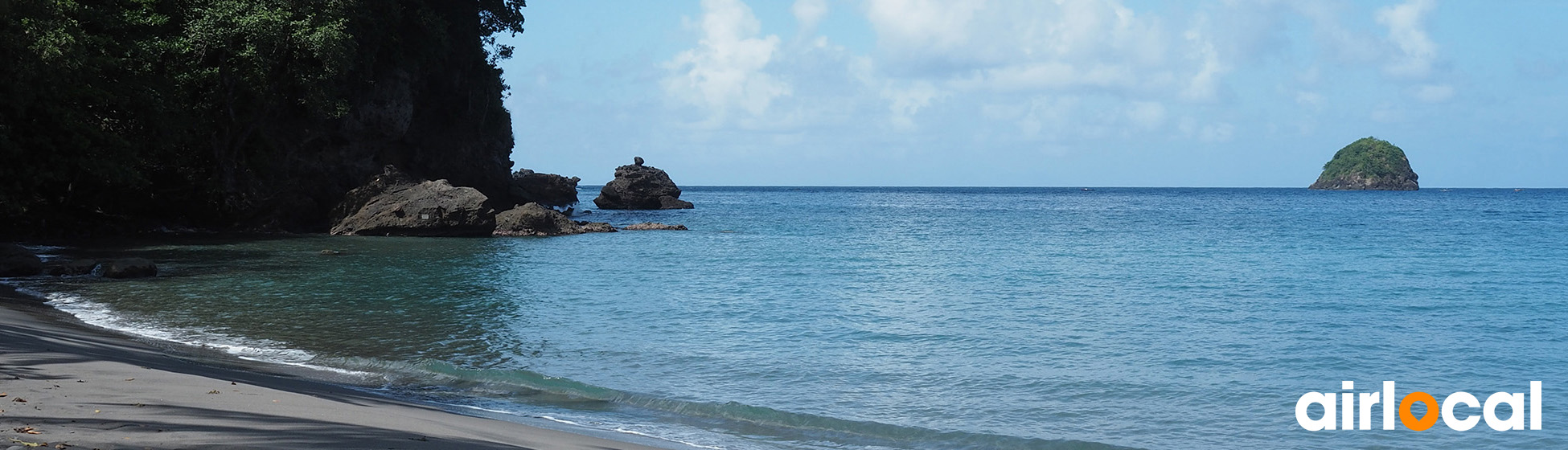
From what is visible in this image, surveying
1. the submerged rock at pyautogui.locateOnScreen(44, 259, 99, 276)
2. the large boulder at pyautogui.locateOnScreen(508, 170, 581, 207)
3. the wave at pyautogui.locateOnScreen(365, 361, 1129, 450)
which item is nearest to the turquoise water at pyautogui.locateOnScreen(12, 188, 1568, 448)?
the wave at pyautogui.locateOnScreen(365, 361, 1129, 450)

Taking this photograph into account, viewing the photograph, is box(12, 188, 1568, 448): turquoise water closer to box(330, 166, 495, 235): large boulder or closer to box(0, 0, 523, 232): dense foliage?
box(0, 0, 523, 232): dense foliage

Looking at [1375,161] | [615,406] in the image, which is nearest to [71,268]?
[615,406]

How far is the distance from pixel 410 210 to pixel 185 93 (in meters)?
7.98

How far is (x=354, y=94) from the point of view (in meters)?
38.9

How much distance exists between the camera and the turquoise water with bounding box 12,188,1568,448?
935 cm

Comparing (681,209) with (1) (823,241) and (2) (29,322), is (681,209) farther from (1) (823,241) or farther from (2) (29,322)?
(2) (29,322)

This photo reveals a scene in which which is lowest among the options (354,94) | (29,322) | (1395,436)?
(1395,436)

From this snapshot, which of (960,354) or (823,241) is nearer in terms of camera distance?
(960,354)

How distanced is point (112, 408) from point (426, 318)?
29.4 ft

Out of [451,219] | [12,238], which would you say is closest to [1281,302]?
[451,219]

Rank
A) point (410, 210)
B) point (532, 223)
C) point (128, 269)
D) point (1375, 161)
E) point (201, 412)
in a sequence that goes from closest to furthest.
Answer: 1. point (201, 412)
2. point (128, 269)
3. point (410, 210)
4. point (532, 223)
5. point (1375, 161)

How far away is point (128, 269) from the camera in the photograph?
19.9 metres

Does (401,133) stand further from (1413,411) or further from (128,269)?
(1413,411)

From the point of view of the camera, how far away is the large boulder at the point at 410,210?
36188 mm
